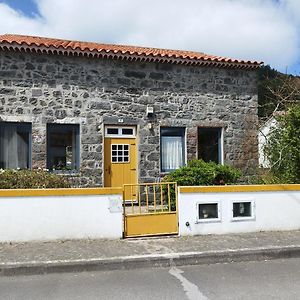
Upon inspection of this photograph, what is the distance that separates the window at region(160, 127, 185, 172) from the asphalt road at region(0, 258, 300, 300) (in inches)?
239

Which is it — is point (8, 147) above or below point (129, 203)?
above

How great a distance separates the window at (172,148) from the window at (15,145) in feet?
12.8

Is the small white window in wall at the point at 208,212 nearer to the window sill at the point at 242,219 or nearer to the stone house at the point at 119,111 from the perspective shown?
the window sill at the point at 242,219

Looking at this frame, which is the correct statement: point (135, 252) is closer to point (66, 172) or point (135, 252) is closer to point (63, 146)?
point (66, 172)

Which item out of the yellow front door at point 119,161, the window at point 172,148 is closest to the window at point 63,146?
the yellow front door at point 119,161

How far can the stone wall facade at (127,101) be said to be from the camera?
11.2m

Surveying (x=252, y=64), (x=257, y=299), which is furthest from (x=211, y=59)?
(x=257, y=299)

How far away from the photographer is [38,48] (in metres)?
11.1

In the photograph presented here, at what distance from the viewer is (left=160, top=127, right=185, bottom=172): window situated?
40.7 feet

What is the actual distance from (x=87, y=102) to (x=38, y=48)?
197cm

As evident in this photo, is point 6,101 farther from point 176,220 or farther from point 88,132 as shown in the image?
point 176,220

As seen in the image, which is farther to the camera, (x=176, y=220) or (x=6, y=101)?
(x=6, y=101)

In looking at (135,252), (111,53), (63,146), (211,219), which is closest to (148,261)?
(135,252)

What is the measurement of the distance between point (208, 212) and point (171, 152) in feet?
14.6
